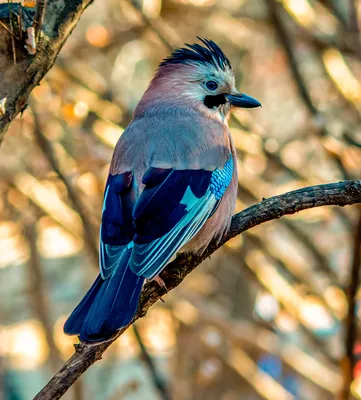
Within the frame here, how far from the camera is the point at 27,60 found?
7.50 ft

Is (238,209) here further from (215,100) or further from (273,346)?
(215,100)

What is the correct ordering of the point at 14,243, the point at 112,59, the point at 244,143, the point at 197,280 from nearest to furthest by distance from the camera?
1. the point at 244,143
2. the point at 14,243
3. the point at 197,280
4. the point at 112,59

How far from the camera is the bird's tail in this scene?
2203mm

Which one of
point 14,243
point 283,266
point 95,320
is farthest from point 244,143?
point 95,320

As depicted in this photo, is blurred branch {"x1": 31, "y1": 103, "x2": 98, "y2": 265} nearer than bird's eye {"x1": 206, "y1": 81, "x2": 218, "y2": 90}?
No

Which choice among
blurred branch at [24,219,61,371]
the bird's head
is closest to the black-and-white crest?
the bird's head

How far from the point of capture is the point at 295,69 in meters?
4.57

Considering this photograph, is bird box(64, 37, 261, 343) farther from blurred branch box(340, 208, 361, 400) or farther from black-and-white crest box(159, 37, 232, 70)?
blurred branch box(340, 208, 361, 400)

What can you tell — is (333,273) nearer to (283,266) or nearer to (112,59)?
(283,266)

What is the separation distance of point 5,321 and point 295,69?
294 centimetres

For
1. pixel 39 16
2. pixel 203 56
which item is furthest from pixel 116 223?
pixel 203 56

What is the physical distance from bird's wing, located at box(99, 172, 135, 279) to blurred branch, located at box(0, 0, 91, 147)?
57 centimetres

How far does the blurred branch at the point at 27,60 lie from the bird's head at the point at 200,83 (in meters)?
1.09

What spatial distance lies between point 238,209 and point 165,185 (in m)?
2.17
